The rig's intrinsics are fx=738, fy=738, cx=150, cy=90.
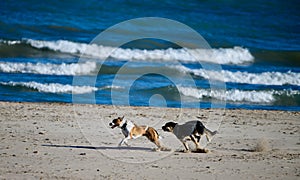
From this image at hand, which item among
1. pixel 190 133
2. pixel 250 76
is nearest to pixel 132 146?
pixel 190 133

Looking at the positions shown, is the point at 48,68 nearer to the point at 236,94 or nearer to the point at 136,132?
the point at 236,94

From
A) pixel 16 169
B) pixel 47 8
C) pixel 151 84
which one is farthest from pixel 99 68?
pixel 16 169

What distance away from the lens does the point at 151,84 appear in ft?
63.9

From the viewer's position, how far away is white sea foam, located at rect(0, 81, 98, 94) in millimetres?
17953

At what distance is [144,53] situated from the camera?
24453 millimetres

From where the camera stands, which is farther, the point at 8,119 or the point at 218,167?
the point at 8,119

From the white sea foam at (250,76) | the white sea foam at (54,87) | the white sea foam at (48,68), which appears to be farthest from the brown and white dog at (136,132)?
the white sea foam at (250,76)

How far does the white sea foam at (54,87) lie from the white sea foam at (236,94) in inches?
94.9

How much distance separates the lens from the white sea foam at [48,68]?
20311 millimetres

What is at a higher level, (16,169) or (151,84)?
(151,84)

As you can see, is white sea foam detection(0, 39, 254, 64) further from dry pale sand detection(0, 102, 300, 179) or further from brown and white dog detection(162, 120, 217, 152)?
brown and white dog detection(162, 120, 217, 152)

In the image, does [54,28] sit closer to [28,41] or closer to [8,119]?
[28,41]

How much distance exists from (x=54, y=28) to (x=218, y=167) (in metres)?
17.7

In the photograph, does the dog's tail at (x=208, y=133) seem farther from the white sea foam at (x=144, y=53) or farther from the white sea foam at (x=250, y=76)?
the white sea foam at (x=144, y=53)
